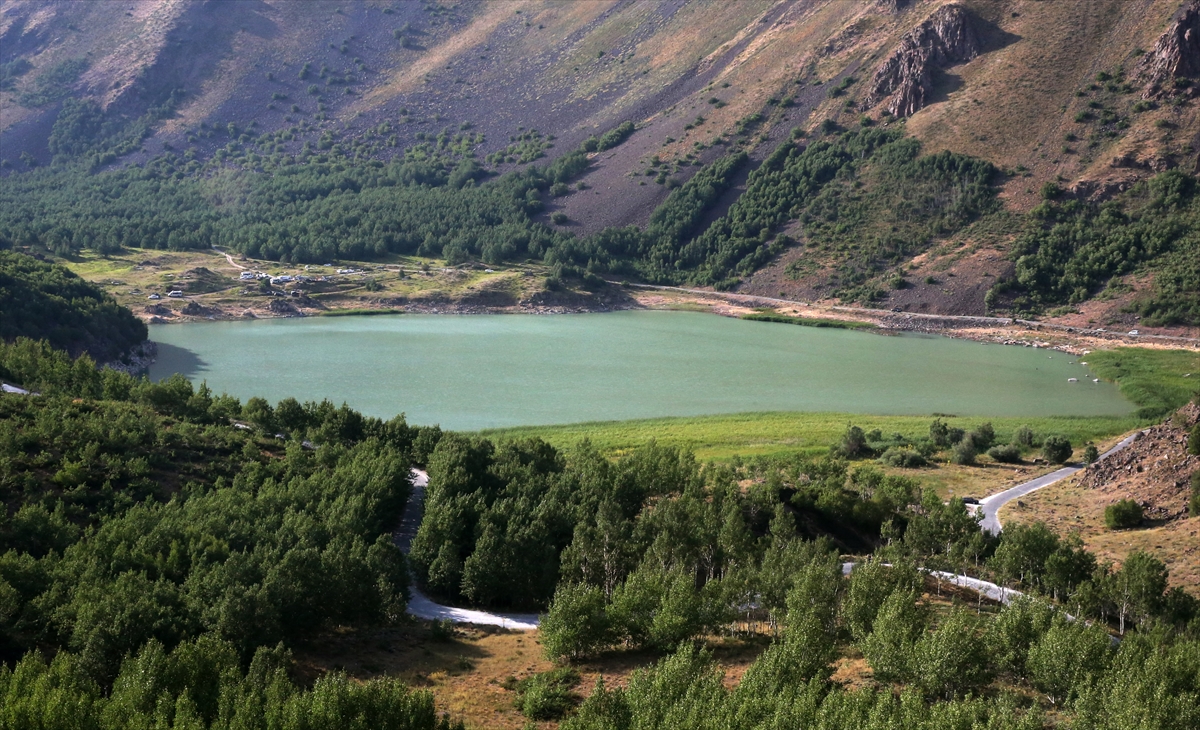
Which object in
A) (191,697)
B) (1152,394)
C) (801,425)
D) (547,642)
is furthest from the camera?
(1152,394)

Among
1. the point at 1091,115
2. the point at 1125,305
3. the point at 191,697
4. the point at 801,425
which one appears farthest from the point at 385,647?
the point at 1091,115

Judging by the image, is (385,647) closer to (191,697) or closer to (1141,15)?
(191,697)

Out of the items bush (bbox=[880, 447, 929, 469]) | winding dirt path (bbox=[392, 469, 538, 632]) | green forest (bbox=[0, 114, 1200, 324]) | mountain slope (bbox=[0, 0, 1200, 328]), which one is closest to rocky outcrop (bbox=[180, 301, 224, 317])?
green forest (bbox=[0, 114, 1200, 324])

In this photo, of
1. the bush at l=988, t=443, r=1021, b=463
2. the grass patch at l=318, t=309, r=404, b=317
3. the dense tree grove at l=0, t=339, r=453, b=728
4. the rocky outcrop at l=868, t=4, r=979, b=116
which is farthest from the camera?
the rocky outcrop at l=868, t=4, r=979, b=116

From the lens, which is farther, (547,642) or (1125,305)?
(1125,305)

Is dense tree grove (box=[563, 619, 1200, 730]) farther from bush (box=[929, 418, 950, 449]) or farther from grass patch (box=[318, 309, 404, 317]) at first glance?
grass patch (box=[318, 309, 404, 317])

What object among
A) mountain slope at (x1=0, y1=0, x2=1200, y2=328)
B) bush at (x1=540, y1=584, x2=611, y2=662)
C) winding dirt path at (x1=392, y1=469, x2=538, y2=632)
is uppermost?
mountain slope at (x1=0, y1=0, x2=1200, y2=328)

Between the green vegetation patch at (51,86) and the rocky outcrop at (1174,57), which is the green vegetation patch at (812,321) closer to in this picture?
the rocky outcrop at (1174,57)
